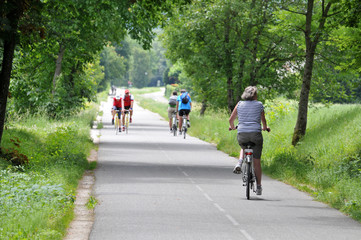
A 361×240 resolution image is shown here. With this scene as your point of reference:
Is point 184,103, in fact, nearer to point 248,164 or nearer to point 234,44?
point 234,44

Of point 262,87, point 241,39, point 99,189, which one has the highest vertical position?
point 241,39

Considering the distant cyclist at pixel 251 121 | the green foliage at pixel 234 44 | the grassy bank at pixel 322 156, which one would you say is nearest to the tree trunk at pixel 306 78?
the grassy bank at pixel 322 156

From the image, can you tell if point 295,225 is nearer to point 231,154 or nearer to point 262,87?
point 231,154

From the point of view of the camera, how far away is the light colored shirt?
12.1 metres

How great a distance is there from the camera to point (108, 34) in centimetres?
2919

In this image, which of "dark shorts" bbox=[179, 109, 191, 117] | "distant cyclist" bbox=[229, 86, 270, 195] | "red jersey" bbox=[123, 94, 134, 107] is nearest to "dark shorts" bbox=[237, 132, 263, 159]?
"distant cyclist" bbox=[229, 86, 270, 195]

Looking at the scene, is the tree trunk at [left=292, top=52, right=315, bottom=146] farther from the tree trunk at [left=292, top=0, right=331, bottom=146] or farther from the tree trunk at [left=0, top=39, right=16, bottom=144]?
the tree trunk at [left=0, top=39, right=16, bottom=144]

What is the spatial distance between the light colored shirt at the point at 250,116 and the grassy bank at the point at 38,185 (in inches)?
129

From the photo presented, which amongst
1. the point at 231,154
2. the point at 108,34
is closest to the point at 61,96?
the point at 108,34

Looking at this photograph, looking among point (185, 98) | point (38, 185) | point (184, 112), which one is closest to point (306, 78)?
point (185, 98)

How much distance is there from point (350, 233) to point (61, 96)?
83.6 ft

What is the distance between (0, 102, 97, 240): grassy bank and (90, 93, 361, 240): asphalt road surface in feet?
1.82

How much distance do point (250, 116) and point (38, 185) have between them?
400cm

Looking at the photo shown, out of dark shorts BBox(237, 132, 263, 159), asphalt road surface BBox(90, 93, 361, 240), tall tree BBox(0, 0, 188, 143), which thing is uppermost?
tall tree BBox(0, 0, 188, 143)
